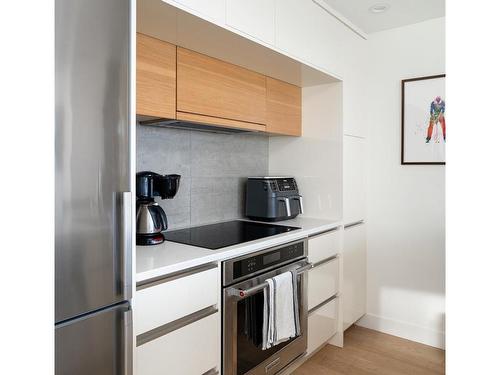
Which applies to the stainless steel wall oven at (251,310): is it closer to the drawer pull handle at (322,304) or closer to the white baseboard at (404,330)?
the drawer pull handle at (322,304)

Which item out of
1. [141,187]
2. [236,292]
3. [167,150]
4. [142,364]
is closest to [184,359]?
[142,364]

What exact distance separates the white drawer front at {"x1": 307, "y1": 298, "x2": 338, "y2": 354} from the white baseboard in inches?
20.9

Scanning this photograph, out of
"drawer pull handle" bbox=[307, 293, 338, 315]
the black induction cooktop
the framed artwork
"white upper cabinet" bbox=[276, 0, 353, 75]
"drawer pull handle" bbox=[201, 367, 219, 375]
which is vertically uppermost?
"white upper cabinet" bbox=[276, 0, 353, 75]

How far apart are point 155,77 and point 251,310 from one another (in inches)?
49.2

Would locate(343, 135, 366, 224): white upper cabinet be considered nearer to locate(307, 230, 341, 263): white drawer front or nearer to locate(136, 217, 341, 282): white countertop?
locate(307, 230, 341, 263): white drawer front

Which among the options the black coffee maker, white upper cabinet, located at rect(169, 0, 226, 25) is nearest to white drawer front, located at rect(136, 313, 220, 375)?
the black coffee maker

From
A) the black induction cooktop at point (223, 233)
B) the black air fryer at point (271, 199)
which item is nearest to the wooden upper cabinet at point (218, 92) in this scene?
the black air fryer at point (271, 199)

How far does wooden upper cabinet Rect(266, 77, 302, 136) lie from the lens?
256cm

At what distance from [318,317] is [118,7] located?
2211mm

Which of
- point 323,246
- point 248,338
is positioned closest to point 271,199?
point 323,246

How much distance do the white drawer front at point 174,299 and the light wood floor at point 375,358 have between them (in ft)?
3.90
